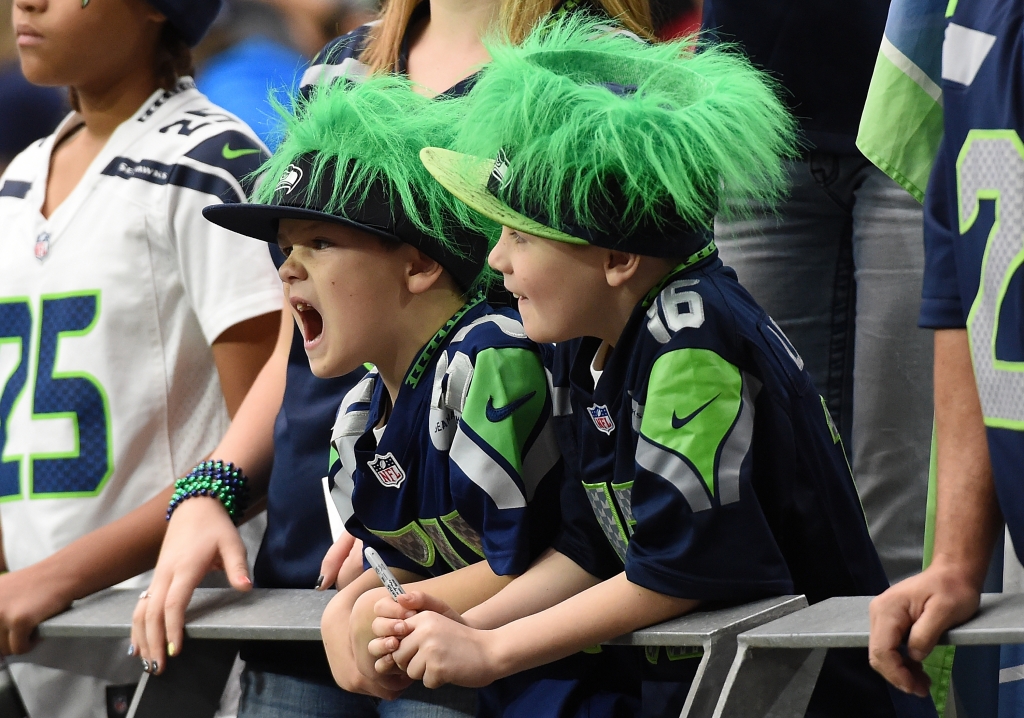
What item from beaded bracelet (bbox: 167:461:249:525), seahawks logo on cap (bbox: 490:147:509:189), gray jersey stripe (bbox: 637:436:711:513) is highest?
seahawks logo on cap (bbox: 490:147:509:189)

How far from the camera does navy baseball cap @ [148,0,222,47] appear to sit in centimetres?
205

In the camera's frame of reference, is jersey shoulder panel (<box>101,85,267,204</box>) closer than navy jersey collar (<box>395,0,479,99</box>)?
No

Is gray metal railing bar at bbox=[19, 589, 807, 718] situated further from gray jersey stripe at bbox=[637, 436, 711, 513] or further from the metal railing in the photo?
gray jersey stripe at bbox=[637, 436, 711, 513]

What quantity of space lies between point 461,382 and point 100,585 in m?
0.71

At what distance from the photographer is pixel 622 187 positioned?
1.23 meters

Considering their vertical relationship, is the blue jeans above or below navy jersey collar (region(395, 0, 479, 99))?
→ below

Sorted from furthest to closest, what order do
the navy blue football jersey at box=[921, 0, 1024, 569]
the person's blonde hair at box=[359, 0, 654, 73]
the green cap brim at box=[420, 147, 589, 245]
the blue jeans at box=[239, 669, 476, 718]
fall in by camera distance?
1. the person's blonde hair at box=[359, 0, 654, 73]
2. the blue jeans at box=[239, 669, 476, 718]
3. the green cap brim at box=[420, 147, 589, 245]
4. the navy blue football jersey at box=[921, 0, 1024, 569]

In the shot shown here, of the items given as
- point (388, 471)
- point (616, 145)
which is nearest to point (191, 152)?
point (388, 471)

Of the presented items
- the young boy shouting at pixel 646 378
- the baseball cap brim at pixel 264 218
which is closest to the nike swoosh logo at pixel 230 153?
the baseball cap brim at pixel 264 218

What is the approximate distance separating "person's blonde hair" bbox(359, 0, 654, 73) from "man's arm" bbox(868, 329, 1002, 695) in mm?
616

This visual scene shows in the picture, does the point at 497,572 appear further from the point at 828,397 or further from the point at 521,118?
the point at 828,397

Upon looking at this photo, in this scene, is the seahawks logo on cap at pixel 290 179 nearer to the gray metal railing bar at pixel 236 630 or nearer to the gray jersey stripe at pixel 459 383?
the gray jersey stripe at pixel 459 383

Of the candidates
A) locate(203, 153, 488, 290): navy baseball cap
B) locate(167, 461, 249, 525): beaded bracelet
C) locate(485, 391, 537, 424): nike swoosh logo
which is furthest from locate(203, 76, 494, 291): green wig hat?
locate(167, 461, 249, 525): beaded bracelet

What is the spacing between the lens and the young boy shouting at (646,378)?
118 centimetres
